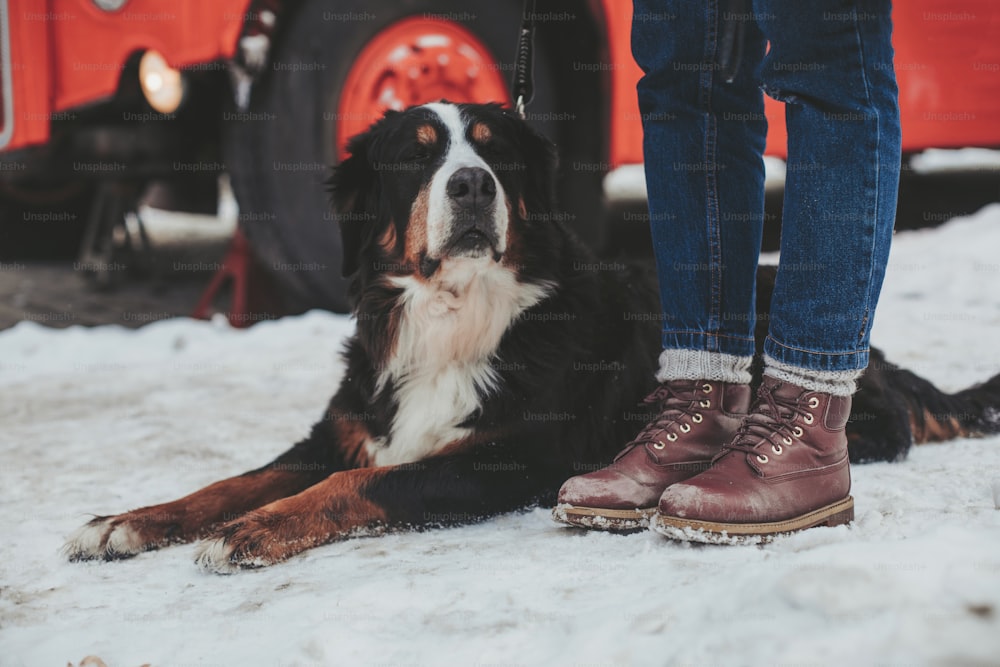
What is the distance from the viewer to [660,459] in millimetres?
2098

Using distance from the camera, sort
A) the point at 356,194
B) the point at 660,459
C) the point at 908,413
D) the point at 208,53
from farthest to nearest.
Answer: the point at 208,53 < the point at 356,194 < the point at 908,413 < the point at 660,459

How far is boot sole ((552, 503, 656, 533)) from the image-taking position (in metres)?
2.03

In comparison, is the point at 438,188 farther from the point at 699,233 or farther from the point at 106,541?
the point at 106,541

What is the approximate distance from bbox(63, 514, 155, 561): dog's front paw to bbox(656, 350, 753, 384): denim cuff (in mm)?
1344

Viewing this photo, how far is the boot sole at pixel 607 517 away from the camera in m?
2.03

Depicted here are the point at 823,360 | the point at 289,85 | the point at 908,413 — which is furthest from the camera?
the point at 289,85

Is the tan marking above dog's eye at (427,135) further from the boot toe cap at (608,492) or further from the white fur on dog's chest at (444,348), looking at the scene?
the boot toe cap at (608,492)

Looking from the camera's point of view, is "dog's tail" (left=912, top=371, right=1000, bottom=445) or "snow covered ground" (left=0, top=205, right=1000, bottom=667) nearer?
"snow covered ground" (left=0, top=205, right=1000, bottom=667)

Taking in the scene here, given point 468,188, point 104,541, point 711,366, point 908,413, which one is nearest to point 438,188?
point 468,188

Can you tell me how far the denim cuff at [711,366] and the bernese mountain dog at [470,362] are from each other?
40cm

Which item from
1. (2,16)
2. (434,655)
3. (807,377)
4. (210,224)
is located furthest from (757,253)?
(210,224)

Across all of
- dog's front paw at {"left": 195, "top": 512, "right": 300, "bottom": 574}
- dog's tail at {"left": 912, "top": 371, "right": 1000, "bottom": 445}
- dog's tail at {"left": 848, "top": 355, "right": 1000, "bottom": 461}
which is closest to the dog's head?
dog's front paw at {"left": 195, "top": 512, "right": 300, "bottom": 574}

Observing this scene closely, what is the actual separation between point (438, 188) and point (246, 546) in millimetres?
1067

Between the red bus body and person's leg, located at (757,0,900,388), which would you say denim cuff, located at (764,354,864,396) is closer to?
person's leg, located at (757,0,900,388)
